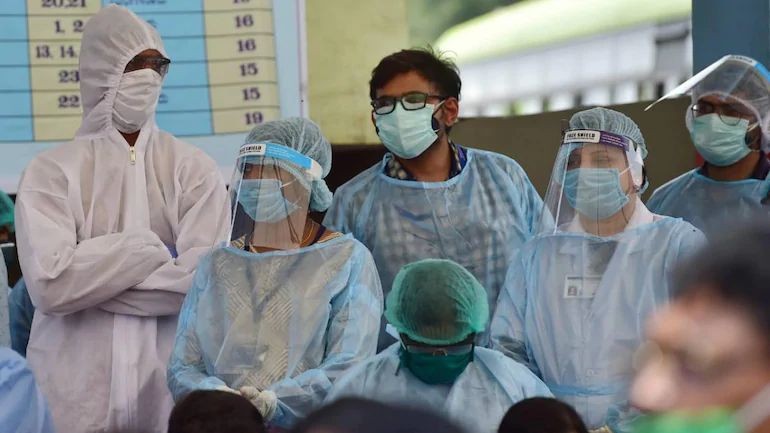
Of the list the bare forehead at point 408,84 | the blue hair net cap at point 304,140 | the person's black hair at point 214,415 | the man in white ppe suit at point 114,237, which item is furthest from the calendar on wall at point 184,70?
the person's black hair at point 214,415

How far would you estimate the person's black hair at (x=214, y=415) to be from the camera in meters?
2.58

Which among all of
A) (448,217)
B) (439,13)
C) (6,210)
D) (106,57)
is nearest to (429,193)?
(448,217)

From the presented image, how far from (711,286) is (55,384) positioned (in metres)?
2.87

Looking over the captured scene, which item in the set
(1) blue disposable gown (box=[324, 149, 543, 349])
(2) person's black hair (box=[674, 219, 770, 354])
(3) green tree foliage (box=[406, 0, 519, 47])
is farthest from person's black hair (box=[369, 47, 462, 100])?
(2) person's black hair (box=[674, 219, 770, 354])

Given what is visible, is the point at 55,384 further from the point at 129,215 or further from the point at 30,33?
the point at 30,33

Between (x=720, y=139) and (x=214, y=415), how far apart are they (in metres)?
1.99

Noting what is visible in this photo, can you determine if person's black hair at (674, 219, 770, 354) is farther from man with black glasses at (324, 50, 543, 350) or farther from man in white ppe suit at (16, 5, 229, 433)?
man with black glasses at (324, 50, 543, 350)

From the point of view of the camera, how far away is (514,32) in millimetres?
7285

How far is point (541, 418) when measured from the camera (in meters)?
2.55

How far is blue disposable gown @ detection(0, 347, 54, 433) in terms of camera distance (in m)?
3.17

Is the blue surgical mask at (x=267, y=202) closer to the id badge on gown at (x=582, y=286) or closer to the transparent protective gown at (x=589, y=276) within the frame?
the transparent protective gown at (x=589, y=276)

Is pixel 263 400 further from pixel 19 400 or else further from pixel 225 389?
pixel 19 400

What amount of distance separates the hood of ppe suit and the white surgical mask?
0.02 m

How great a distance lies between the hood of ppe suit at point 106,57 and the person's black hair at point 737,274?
2.91 meters
